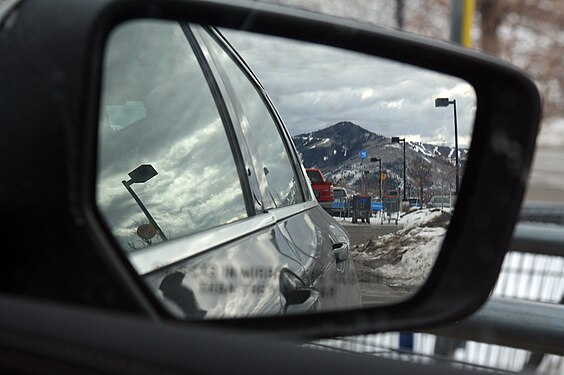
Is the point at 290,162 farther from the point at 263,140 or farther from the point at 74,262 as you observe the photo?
the point at 74,262

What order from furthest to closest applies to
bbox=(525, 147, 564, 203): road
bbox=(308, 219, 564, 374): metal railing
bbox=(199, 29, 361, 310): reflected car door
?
1. bbox=(525, 147, 564, 203): road
2. bbox=(308, 219, 564, 374): metal railing
3. bbox=(199, 29, 361, 310): reflected car door

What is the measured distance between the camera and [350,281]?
1759 millimetres

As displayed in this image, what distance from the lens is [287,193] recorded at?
2.08 metres

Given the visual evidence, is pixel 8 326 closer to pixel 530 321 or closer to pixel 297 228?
pixel 297 228

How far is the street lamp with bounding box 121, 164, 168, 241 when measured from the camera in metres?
1.63

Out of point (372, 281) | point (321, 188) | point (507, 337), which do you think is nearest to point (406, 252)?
point (372, 281)

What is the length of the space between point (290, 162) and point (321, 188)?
0.18 metres

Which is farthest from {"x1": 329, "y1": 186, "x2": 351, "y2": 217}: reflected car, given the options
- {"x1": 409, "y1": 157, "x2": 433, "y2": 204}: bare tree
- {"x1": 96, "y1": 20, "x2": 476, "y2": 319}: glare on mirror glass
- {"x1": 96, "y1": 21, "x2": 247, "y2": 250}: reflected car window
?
{"x1": 96, "y1": 21, "x2": 247, "y2": 250}: reflected car window

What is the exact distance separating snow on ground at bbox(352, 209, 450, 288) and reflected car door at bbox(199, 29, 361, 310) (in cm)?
5

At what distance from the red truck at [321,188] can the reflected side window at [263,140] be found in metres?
0.14

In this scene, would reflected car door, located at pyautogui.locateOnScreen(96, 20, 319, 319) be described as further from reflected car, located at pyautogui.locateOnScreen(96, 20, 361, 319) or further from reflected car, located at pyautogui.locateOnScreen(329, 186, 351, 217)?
reflected car, located at pyautogui.locateOnScreen(329, 186, 351, 217)

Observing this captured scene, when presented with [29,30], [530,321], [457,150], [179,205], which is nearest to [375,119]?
[457,150]

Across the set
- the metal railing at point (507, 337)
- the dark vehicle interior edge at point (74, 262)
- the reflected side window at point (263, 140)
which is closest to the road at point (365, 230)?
the reflected side window at point (263, 140)

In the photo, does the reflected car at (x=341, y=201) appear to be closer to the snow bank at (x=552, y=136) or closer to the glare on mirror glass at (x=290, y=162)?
the glare on mirror glass at (x=290, y=162)
